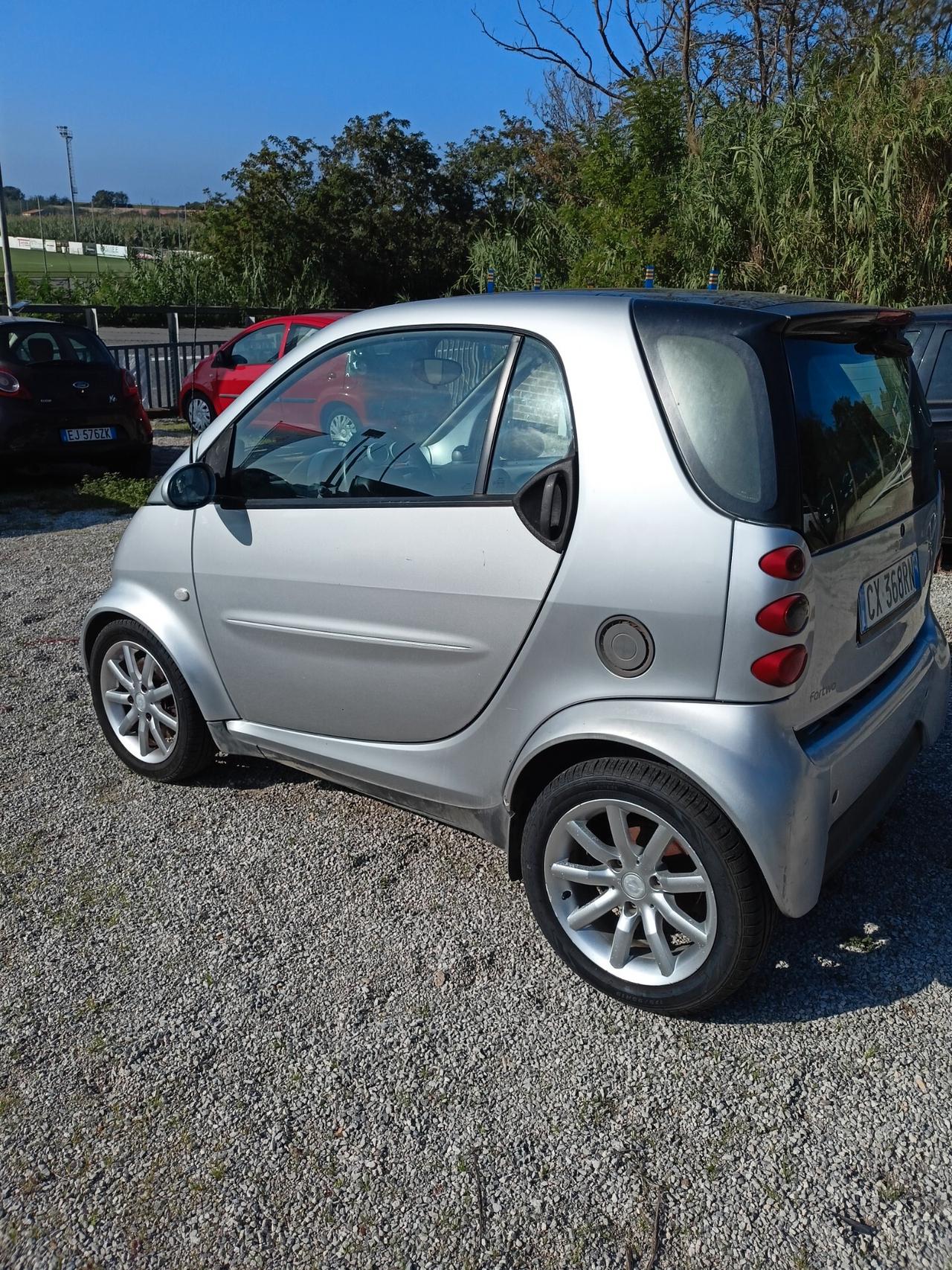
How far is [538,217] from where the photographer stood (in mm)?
15641

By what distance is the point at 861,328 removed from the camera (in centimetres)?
290

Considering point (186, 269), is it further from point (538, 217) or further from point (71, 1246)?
point (71, 1246)

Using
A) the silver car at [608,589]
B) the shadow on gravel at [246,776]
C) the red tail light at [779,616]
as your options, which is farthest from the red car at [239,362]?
the red tail light at [779,616]

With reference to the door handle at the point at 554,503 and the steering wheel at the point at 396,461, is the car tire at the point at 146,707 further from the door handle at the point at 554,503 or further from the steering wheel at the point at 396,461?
the door handle at the point at 554,503

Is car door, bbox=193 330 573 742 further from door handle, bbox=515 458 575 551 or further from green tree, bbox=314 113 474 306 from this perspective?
green tree, bbox=314 113 474 306

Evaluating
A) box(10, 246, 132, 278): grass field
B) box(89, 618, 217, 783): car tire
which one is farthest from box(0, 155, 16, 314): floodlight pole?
box(10, 246, 132, 278): grass field

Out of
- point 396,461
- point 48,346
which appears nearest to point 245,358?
point 48,346

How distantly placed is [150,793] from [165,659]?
0.56 meters

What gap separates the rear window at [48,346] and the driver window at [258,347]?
90.8 inches

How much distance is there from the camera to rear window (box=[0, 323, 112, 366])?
9414 mm

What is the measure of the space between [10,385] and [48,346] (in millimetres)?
630

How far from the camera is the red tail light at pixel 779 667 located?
239cm

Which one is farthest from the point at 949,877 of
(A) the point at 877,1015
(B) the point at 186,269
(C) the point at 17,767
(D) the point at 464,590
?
(B) the point at 186,269

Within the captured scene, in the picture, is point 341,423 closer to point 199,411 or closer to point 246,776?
point 246,776
